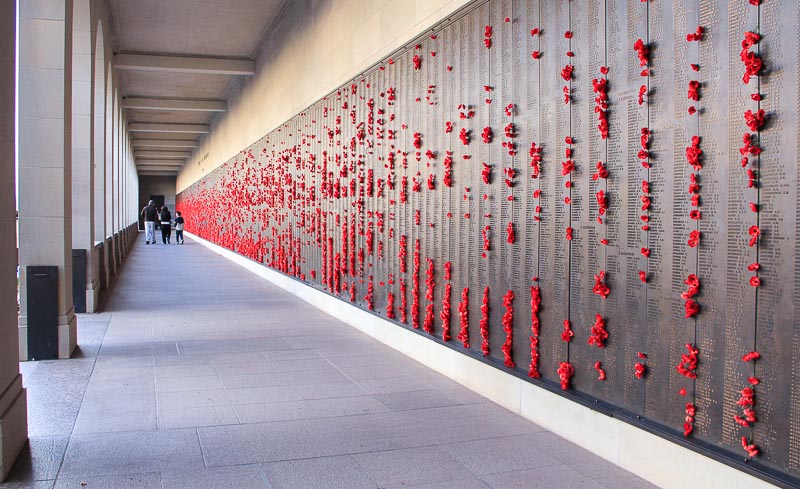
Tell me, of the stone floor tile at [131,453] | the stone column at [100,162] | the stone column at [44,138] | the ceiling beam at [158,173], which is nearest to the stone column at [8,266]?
the stone floor tile at [131,453]

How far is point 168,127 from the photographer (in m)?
29.8

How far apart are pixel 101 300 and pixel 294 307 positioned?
2955 mm

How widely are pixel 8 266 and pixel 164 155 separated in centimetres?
4007

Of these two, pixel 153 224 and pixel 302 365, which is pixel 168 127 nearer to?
pixel 153 224

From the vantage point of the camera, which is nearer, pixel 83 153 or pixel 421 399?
pixel 421 399

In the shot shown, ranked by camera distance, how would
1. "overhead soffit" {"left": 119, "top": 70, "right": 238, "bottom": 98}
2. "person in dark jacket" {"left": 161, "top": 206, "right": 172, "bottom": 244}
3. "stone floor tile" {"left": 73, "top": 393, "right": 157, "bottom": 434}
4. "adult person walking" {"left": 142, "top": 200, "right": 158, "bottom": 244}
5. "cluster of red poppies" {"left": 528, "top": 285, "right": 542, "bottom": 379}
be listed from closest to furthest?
"stone floor tile" {"left": 73, "top": 393, "right": 157, "bottom": 434}
"cluster of red poppies" {"left": 528, "top": 285, "right": 542, "bottom": 379}
"overhead soffit" {"left": 119, "top": 70, "right": 238, "bottom": 98}
"adult person walking" {"left": 142, "top": 200, "right": 158, "bottom": 244}
"person in dark jacket" {"left": 161, "top": 206, "right": 172, "bottom": 244}

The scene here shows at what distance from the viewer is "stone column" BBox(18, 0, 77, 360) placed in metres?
6.79

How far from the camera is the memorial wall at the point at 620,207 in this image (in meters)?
3.12

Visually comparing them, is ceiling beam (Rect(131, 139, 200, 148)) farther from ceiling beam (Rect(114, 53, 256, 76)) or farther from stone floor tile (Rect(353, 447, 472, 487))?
stone floor tile (Rect(353, 447, 472, 487))

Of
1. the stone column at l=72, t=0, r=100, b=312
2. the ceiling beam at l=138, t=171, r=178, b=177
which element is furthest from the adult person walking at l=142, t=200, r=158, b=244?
the ceiling beam at l=138, t=171, r=178, b=177

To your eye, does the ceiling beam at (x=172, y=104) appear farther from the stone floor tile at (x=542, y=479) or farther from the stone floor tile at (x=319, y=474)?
the stone floor tile at (x=542, y=479)

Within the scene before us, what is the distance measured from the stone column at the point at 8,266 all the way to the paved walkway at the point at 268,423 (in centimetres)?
21

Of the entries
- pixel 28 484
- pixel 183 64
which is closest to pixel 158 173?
pixel 183 64

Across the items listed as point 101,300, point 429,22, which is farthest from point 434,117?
point 101,300
